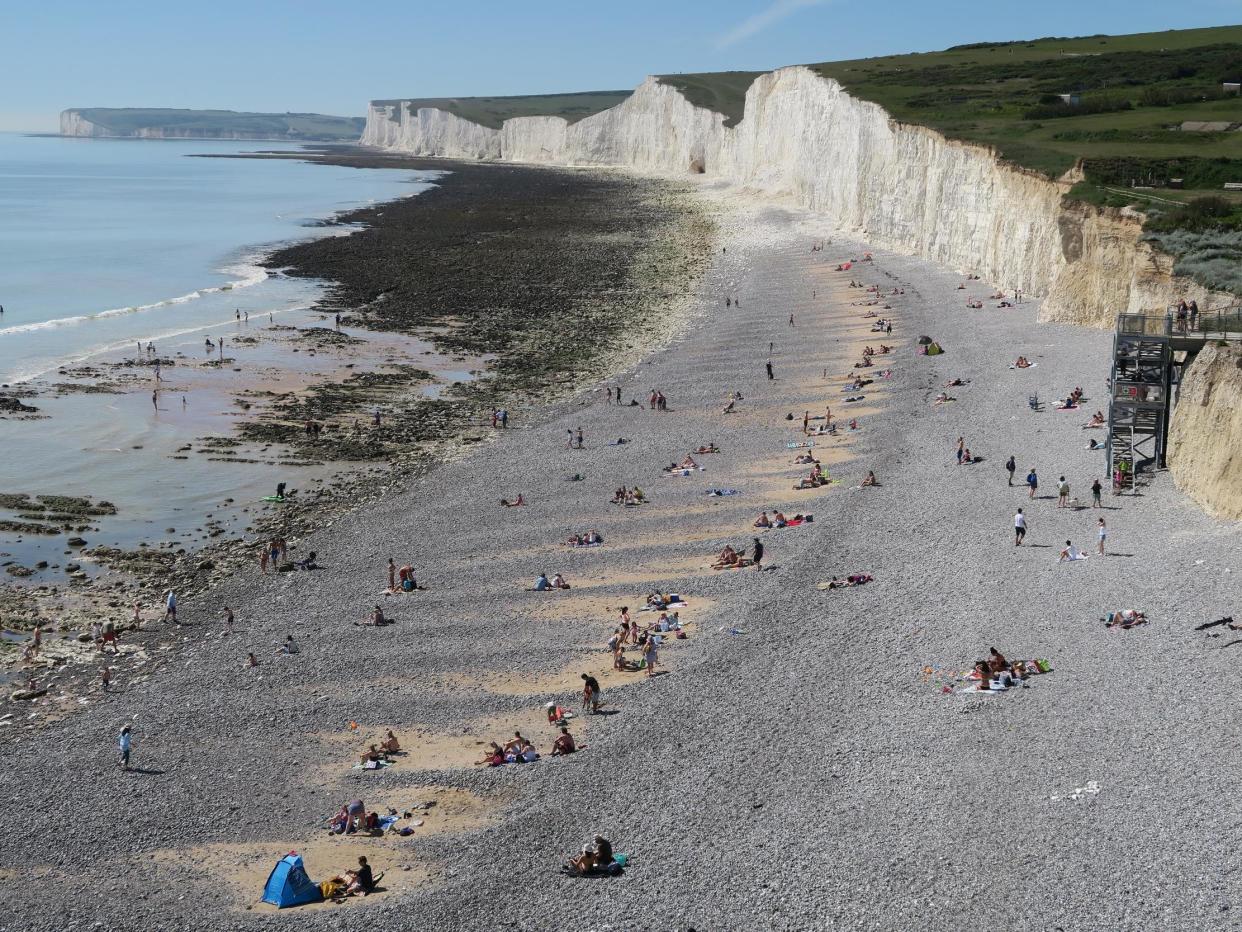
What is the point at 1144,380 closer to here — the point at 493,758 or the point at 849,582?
the point at 849,582

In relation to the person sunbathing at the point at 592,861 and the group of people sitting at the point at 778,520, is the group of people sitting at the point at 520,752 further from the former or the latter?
the group of people sitting at the point at 778,520

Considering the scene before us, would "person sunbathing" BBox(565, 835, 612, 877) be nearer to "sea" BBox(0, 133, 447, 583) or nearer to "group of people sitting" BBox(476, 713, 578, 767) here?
"group of people sitting" BBox(476, 713, 578, 767)

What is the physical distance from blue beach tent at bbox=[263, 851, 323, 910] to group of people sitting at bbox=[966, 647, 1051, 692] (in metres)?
10.3

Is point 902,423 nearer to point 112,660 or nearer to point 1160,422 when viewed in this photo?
point 1160,422

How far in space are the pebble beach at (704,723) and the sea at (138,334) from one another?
5600 mm

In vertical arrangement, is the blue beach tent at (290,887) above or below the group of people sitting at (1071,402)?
below

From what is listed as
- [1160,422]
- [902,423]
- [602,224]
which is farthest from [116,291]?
[1160,422]

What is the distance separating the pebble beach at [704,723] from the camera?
47.7ft

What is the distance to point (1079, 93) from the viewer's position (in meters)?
78.8

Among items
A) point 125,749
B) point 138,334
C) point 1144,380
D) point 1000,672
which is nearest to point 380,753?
point 125,749

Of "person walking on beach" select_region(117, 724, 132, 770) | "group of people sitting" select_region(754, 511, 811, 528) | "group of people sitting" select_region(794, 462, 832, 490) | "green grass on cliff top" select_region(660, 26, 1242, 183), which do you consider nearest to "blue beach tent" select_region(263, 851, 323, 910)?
"person walking on beach" select_region(117, 724, 132, 770)

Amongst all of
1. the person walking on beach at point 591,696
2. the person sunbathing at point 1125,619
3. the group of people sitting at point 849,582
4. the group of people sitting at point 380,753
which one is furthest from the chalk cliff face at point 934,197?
the group of people sitting at point 380,753

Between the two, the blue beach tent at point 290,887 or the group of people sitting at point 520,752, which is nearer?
the blue beach tent at point 290,887

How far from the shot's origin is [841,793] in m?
16.2
